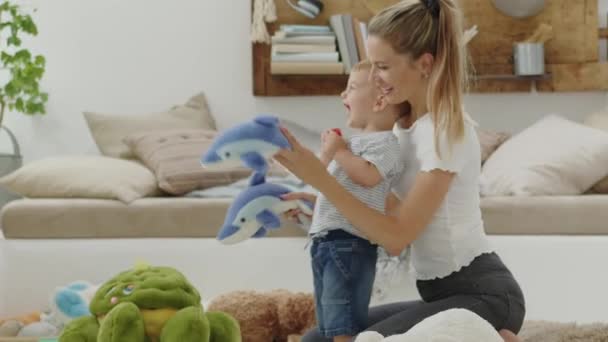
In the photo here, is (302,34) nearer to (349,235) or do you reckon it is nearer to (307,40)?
(307,40)

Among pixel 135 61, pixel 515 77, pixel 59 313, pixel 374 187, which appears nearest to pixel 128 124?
pixel 135 61

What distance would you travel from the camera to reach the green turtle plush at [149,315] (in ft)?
6.04

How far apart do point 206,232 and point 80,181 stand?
1.74ft

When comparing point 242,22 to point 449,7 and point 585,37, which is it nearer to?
point 585,37

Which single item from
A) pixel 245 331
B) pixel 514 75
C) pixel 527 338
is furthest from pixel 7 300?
pixel 514 75

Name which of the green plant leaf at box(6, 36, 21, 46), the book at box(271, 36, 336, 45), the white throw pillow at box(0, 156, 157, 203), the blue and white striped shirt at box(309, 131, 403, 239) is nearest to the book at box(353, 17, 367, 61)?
the book at box(271, 36, 336, 45)

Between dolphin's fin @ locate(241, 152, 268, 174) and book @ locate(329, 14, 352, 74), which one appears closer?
dolphin's fin @ locate(241, 152, 268, 174)

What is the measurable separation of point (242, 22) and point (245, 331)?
1995 millimetres

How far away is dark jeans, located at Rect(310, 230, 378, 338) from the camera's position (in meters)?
1.94

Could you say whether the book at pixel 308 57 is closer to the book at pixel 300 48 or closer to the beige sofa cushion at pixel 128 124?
the book at pixel 300 48

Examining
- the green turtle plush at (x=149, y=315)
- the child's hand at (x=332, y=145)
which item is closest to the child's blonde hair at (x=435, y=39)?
the child's hand at (x=332, y=145)

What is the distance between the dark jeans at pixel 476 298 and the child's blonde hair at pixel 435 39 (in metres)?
0.32

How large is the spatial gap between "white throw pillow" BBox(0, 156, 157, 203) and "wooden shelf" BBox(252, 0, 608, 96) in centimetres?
110

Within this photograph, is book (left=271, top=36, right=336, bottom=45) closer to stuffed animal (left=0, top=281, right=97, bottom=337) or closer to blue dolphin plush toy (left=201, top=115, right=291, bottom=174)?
stuffed animal (left=0, top=281, right=97, bottom=337)
